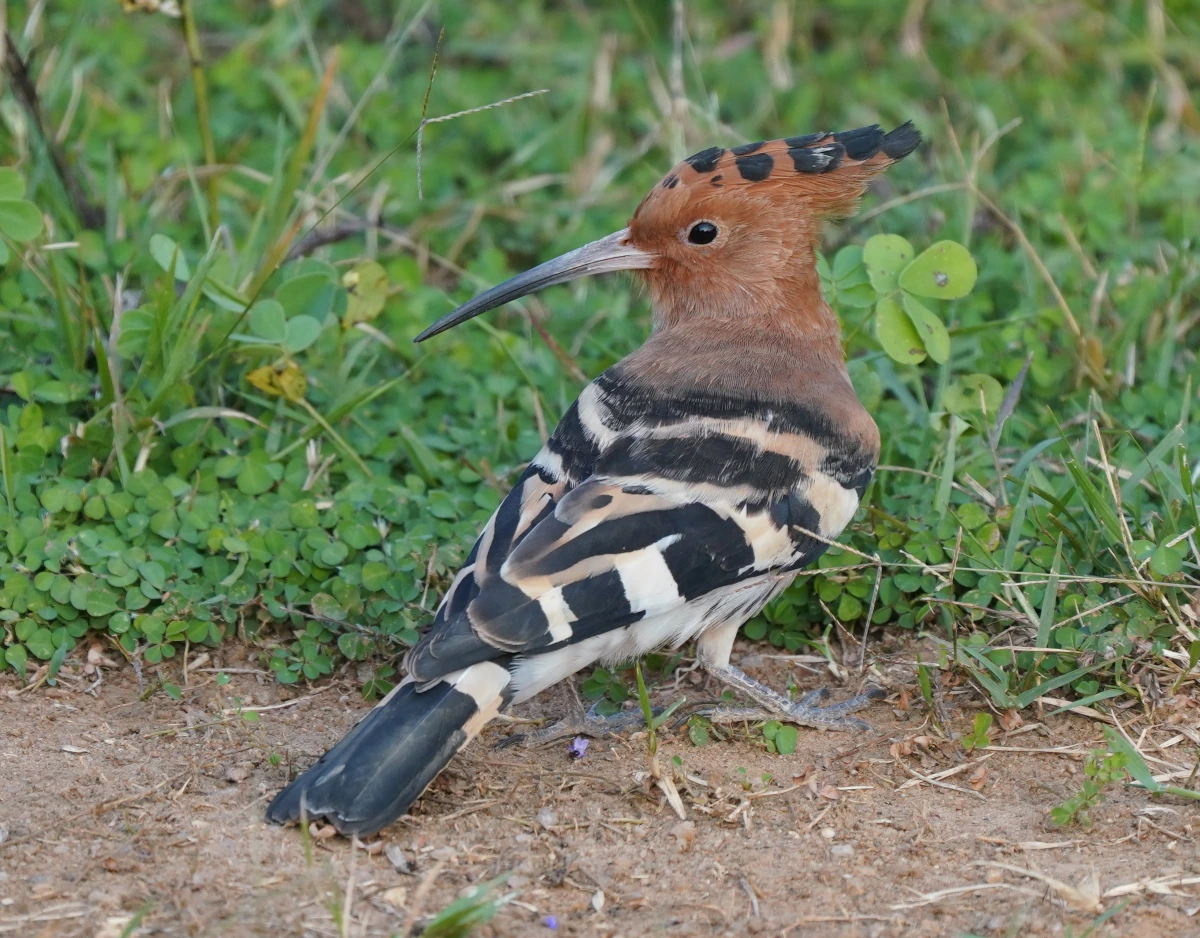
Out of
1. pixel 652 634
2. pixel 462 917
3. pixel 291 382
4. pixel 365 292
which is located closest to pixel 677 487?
pixel 652 634

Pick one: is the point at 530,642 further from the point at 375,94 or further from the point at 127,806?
the point at 375,94

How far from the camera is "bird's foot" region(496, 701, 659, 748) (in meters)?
2.96

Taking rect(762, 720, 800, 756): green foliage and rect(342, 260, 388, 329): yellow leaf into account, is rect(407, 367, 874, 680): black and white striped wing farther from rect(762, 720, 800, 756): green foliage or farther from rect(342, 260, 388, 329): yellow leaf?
rect(342, 260, 388, 329): yellow leaf

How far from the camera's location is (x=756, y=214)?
10.8 feet

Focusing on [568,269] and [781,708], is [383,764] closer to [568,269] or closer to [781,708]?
[781,708]

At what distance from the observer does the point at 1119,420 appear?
369 cm

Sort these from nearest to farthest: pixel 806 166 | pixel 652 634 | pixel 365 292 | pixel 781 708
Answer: pixel 652 634
pixel 781 708
pixel 806 166
pixel 365 292

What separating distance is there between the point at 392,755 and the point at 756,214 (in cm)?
151

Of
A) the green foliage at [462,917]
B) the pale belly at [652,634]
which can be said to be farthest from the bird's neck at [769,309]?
the green foliage at [462,917]

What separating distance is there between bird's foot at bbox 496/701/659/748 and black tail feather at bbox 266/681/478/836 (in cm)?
40

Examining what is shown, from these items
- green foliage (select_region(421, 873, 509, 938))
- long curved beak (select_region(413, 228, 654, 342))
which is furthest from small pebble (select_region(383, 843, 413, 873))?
long curved beak (select_region(413, 228, 654, 342))

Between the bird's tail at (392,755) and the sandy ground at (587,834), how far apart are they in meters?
0.07

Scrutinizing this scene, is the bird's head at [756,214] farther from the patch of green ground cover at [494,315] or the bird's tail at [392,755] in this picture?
the bird's tail at [392,755]

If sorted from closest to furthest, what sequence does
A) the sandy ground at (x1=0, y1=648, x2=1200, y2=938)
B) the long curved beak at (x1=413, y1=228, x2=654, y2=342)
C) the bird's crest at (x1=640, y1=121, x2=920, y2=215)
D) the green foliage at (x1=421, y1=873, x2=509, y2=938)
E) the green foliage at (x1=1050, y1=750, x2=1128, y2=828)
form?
the green foliage at (x1=421, y1=873, x2=509, y2=938) < the sandy ground at (x1=0, y1=648, x2=1200, y2=938) < the green foliage at (x1=1050, y1=750, x2=1128, y2=828) < the bird's crest at (x1=640, y1=121, x2=920, y2=215) < the long curved beak at (x1=413, y1=228, x2=654, y2=342)
